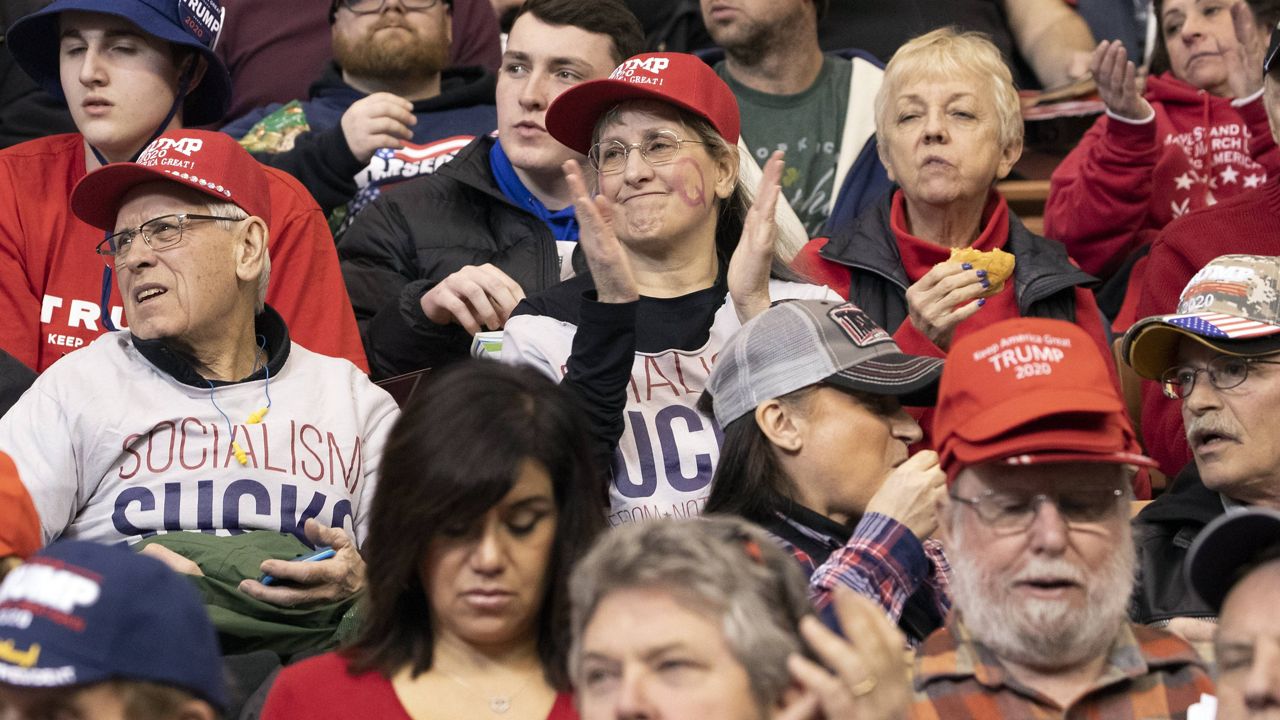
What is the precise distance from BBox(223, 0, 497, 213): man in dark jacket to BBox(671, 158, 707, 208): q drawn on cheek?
4.49 feet

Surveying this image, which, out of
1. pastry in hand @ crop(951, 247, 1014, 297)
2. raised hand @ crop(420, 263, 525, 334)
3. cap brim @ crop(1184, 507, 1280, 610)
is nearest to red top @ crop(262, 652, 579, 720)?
cap brim @ crop(1184, 507, 1280, 610)

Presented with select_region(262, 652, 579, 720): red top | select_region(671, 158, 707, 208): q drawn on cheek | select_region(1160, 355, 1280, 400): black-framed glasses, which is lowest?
select_region(262, 652, 579, 720): red top

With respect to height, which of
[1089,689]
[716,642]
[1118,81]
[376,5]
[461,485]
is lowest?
[1089,689]

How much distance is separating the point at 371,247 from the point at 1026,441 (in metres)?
2.31

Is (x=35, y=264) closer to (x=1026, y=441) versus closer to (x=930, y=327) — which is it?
(x=930, y=327)

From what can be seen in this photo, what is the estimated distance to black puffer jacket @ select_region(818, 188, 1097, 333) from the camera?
3.97 metres

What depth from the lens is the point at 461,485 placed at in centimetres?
246

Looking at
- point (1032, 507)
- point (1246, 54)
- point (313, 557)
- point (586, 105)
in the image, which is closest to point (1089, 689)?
point (1032, 507)

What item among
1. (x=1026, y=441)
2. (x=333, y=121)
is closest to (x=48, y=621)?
(x=1026, y=441)

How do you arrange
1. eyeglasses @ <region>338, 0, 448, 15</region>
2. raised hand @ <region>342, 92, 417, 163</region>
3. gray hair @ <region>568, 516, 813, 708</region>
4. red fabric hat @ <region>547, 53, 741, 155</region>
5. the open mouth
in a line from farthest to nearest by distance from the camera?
eyeglasses @ <region>338, 0, 448, 15</region> → raised hand @ <region>342, 92, 417, 163</region> → red fabric hat @ <region>547, 53, 741, 155</region> → the open mouth → gray hair @ <region>568, 516, 813, 708</region>

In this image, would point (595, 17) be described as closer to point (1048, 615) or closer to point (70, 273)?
point (70, 273)

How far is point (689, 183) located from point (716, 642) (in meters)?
1.68

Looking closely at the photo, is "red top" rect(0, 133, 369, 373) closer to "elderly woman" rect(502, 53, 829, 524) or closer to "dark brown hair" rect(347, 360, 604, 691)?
"elderly woman" rect(502, 53, 829, 524)

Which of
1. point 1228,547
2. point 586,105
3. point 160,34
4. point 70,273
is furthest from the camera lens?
point 160,34
